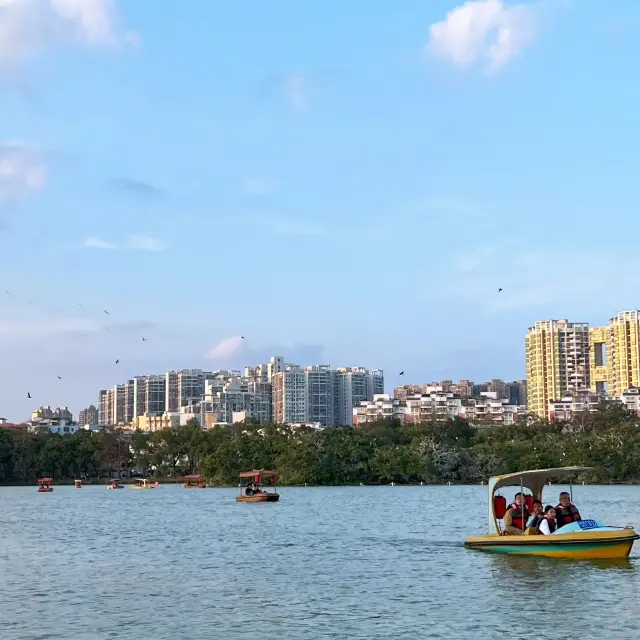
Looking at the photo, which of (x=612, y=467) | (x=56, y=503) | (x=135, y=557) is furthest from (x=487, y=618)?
(x=612, y=467)

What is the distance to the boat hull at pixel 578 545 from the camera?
3359 cm

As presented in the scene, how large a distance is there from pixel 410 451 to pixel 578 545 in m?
96.1

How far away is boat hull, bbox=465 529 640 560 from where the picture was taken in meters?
33.6

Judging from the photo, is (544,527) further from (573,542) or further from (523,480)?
(523,480)

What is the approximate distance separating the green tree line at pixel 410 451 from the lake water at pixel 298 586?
6553cm

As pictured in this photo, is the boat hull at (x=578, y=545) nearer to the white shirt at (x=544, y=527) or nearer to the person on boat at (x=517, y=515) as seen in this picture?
the white shirt at (x=544, y=527)

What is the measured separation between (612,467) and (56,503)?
59.1 metres

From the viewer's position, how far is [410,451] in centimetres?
12962

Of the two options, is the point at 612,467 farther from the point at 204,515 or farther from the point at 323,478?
the point at 204,515

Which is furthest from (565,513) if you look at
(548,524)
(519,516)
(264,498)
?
(264,498)

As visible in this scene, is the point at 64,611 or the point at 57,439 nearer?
the point at 64,611

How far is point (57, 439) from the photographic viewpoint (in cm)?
15712

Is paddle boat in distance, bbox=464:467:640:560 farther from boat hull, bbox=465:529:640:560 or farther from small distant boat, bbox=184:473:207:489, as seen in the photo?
small distant boat, bbox=184:473:207:489

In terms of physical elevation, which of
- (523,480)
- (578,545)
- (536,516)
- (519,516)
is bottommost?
(578,545)
